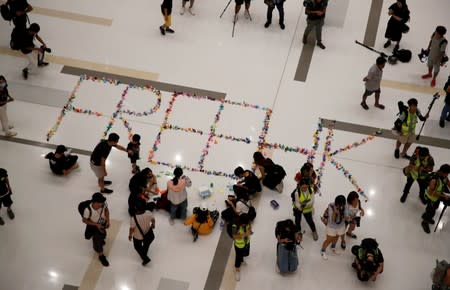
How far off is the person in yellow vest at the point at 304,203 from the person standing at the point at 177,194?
1.55m

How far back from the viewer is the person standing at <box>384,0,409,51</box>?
472 inches

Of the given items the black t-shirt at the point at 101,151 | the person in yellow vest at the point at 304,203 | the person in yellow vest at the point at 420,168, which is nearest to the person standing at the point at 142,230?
the black t-shirt at the point at 101,151

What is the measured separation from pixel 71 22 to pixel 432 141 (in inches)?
286

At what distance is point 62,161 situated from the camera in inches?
395

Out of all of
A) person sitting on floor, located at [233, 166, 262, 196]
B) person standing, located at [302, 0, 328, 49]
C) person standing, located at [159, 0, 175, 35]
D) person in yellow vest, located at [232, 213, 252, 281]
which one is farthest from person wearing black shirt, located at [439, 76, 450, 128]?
person standing, located at [159, 0, 175, 35]

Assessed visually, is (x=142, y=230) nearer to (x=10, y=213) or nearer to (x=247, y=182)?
(x=247, y=182)

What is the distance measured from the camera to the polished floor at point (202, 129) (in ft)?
30.0

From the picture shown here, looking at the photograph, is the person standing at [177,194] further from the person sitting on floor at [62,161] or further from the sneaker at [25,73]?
the sneaker at [25,73]

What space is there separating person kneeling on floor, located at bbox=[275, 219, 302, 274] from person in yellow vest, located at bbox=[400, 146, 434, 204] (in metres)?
2.02

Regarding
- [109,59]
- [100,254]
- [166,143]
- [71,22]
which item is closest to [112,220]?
[100,254]

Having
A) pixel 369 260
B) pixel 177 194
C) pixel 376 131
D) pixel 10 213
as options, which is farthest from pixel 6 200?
pixel 376 131

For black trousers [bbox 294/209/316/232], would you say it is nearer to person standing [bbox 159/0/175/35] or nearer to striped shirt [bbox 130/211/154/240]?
striped shirt [bbox 130/211/154/240]

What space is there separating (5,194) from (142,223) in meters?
2.15

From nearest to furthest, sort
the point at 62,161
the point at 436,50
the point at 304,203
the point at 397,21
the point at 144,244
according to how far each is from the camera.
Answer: the point at 144,244
the point at 304,203
the point at 62,161
the point at 436,50
the point at 397,21
